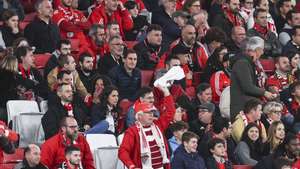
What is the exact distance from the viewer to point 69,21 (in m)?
18.7

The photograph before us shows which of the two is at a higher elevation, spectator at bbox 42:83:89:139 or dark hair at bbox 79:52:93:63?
dark hair at bbox 79:52:93:63

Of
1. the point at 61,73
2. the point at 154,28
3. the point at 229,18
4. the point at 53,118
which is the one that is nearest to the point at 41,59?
the point at 61,73

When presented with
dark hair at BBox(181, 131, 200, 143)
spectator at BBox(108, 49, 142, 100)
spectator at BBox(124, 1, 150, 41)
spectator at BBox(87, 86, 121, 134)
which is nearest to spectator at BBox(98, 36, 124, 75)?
spectator at BBox(108, 49, 142, 100)

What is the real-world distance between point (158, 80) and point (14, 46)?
174 cm

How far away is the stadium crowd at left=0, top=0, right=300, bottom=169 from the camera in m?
15.2

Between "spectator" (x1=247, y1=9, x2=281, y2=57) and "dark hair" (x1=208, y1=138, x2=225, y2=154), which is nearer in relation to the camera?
"dark hair" (x1=208, y1=138, x2=225, y2=154)

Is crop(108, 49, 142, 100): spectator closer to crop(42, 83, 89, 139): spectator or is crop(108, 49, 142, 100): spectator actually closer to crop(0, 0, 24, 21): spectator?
crop(42, 83, 89, 139): spectator

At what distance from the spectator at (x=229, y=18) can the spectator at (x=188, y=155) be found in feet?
14.9

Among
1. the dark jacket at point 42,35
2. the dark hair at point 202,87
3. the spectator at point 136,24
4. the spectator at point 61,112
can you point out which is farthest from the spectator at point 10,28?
the dark hair at point 202,87

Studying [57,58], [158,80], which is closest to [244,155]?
[158,80]

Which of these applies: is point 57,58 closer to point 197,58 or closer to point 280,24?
point 197,58

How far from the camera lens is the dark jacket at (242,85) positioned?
664 inches

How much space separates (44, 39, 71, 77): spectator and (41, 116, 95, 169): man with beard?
1828mm

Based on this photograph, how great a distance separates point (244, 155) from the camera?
16.3 m
